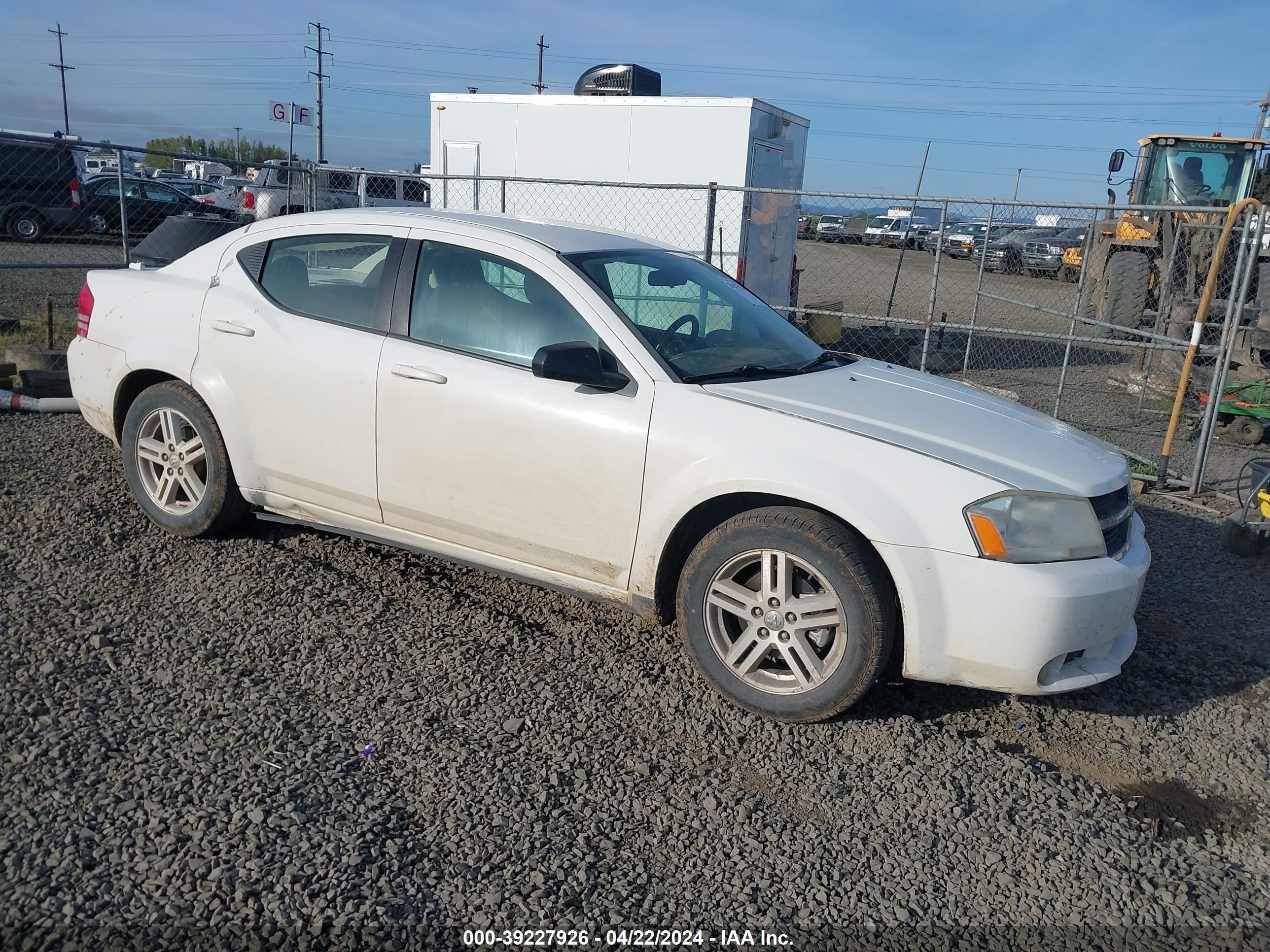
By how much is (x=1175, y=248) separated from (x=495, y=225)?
7.55 m

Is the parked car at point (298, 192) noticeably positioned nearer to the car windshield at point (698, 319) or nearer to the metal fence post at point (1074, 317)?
the car windshield at point (698, 319)

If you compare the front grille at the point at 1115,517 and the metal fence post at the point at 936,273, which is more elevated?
the metal fence post at the point at 936,273

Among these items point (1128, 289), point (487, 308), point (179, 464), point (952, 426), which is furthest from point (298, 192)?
point (952, 426)

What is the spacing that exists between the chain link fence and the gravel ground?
340 cm

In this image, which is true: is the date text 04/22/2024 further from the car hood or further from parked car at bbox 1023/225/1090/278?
parked car at bbox 1023/225/1090/278

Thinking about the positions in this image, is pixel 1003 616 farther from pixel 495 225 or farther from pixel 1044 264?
pixel 1044 264

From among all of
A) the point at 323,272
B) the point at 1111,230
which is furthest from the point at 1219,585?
the point at 1111,230

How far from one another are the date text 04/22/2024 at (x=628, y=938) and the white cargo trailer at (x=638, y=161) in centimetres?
891

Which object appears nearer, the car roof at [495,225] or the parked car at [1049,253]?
the car roof at [495,225]

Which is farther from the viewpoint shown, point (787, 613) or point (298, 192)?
point (298, 192)

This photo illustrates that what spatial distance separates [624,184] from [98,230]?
18235 mm

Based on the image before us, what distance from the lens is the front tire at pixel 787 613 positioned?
11.4ft

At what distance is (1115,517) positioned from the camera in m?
3.73

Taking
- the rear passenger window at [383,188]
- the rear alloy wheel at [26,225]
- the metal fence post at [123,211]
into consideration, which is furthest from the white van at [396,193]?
the rear alloy wheel at [26,225]
